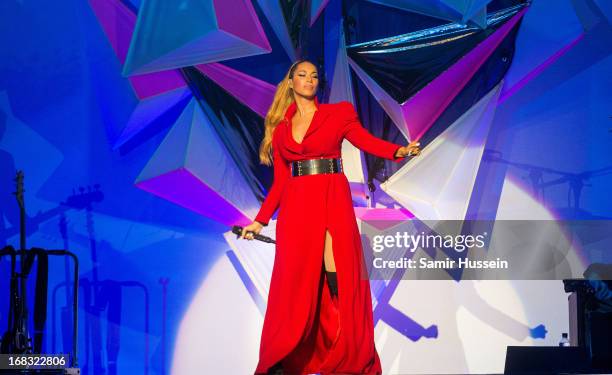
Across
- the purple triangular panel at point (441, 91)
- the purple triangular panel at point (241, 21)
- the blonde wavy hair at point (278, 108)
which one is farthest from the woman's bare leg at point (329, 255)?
the purple triangular panel at point (241, 21)

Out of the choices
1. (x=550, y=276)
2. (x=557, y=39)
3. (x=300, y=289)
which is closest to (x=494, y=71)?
(x=557, y=39)

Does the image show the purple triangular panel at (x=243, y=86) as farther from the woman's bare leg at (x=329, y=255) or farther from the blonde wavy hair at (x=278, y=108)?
the woman's bare leg at (x=329, y=255)

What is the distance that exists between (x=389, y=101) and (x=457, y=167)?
2.09 ft

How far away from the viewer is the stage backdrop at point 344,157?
5.57 m

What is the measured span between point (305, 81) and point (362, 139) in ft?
1.58

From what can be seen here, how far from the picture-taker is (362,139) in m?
4.39

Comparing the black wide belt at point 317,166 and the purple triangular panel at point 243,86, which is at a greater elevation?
the purple triangular panel at point 243,86

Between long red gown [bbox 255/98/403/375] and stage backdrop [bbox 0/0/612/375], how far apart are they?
4.02 ft

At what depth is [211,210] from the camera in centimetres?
565

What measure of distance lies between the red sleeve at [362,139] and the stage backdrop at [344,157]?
114cm

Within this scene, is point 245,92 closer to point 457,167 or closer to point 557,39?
point 457,167

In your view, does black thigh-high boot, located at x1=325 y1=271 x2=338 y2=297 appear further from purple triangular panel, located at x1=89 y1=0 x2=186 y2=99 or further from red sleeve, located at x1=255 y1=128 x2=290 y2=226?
purple triangular panel, located at x1=89 y1=0 x2=186 y2=99

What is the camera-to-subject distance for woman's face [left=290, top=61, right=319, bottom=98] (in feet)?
15.0

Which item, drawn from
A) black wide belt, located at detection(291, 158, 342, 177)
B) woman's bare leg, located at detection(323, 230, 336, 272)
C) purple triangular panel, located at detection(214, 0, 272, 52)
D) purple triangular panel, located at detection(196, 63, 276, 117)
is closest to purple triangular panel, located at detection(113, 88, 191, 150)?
purple triangular panel, located at detection(196, 63, 276, 117)
